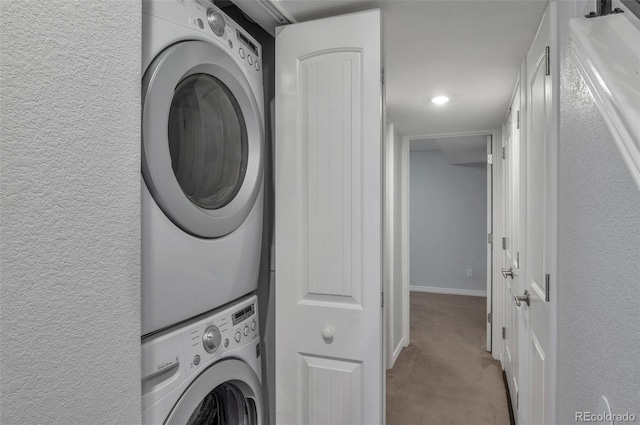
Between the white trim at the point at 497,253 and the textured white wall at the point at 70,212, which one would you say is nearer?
the textured white wall at the point at 70,212

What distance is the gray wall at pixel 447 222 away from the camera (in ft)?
19.5

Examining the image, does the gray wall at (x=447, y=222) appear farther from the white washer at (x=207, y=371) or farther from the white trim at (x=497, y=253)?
the white washer at (x=207, y=371)

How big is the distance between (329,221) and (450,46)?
102 centimetres

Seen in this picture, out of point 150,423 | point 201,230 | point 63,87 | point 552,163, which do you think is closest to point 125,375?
point 150,423

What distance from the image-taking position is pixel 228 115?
131 centimetres

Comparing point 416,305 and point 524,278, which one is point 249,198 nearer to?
point 524,278

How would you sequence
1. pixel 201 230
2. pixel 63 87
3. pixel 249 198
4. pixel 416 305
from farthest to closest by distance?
pixel 416 305 < pixel 249 198 < pixel 201 230 < pixel 63 87

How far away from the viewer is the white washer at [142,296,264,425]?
0.99m

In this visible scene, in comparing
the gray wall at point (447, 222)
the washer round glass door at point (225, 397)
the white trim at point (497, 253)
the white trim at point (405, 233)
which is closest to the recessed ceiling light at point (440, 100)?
the white trim at point (497, 253)

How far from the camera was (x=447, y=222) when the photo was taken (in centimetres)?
611

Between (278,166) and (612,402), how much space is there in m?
1.23

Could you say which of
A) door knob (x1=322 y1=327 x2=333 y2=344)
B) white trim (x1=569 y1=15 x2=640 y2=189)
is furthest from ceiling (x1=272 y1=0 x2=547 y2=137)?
door knob (x1=322 y1=327 x2=333 y2=344)

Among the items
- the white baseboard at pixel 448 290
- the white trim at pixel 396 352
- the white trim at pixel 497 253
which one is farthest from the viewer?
the white baseboard at pixel 448 290

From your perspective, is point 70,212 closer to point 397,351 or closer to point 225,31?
point 225,31
